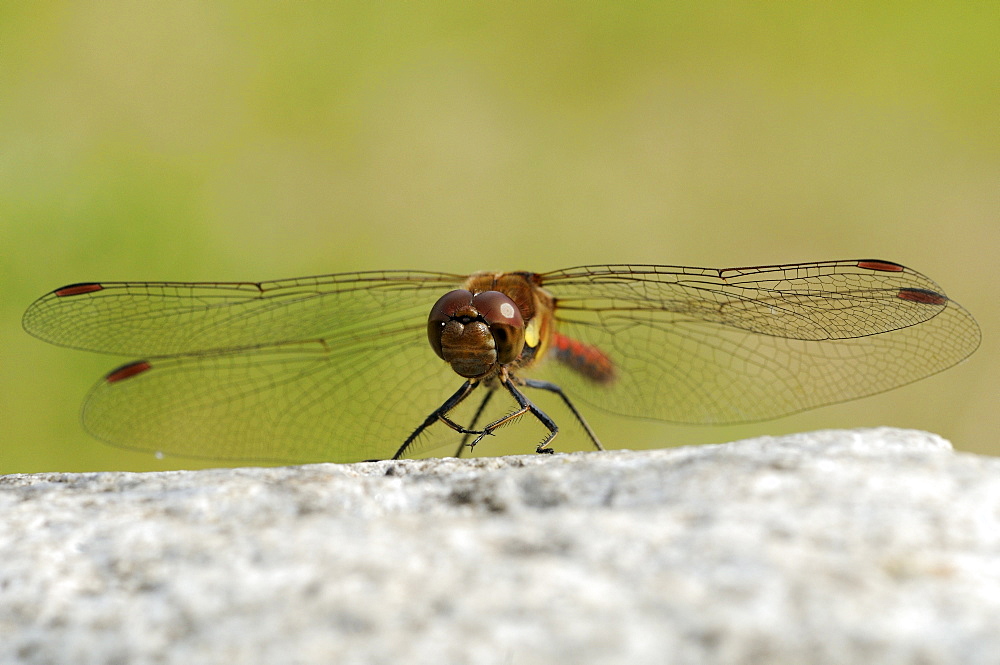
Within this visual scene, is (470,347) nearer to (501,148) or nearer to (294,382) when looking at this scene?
(294,382)

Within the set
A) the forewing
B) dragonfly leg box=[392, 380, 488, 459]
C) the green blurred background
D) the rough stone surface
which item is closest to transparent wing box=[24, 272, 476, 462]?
the forewing

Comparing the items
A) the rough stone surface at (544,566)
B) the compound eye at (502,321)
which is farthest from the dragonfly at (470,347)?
the rough stone surface at (544,566)

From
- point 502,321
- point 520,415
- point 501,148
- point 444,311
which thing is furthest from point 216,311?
point 501,148

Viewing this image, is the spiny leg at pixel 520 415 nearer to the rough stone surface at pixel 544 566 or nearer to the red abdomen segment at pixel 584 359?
the red abdomen segment at pixel 584 359

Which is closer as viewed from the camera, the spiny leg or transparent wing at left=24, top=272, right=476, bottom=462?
the spiny leg

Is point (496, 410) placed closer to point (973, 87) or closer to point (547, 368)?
point (547, 368)

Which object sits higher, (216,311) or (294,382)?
(216,311)

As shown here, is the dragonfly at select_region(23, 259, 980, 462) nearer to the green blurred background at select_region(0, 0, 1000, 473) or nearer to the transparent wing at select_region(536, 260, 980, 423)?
the transparent wing at select_region(536, 260, 980, 423)
